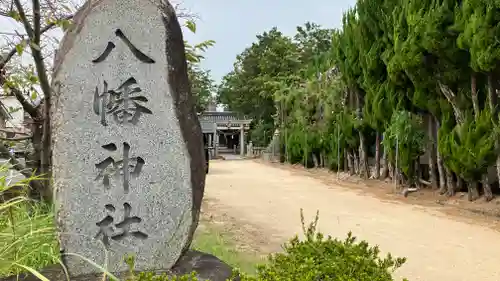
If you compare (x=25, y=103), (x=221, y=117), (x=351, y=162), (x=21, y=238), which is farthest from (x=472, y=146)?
(x=221, y=117)

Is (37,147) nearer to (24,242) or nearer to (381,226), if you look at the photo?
(24,242)

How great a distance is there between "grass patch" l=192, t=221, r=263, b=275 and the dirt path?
45cm

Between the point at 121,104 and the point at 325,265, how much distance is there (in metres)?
1.64

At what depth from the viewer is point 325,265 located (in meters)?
2.22

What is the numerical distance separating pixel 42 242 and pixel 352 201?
26.7ft

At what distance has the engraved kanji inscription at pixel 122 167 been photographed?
3041 mm

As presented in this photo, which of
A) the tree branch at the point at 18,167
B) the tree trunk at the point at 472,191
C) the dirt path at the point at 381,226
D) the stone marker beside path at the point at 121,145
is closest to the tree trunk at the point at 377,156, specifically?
the dirt path at the point at 381,226

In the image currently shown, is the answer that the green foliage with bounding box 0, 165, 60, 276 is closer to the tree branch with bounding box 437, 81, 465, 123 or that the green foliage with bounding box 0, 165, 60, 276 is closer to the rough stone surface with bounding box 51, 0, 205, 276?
the rough stone surface with bounding box 51, 0, 205, 276

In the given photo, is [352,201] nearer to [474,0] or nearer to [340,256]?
[474,0]

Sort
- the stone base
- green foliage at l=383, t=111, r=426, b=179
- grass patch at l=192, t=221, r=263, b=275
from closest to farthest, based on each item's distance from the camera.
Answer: the stone base, grass patch at l=192, t=221, r=263, b=275, green foliage at l=383, t=111, r=426, b=179

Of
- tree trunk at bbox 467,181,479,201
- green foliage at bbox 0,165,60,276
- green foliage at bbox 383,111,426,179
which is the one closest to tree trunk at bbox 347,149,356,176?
green foliage at bbox 383,111,426,179

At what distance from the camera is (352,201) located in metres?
10.6

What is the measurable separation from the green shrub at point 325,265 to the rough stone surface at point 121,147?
35.8 inches

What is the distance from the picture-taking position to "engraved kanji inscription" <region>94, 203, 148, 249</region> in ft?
9.91
